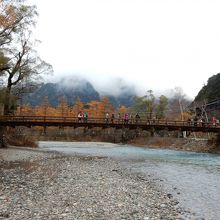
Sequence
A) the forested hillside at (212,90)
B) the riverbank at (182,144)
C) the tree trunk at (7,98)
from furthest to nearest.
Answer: the forested hillside at (212,90) → the riverbank at (182,144) → the tree trunk at (7,98)

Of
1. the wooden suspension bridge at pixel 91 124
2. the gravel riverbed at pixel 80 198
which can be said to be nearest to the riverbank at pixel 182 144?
the wooden suspension bridge at pixel 91 124

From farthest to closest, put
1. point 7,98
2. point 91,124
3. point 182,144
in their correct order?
Answer: point 182,144 < point 91,124 < point 7,98

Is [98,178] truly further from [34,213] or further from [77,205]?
[34,213]

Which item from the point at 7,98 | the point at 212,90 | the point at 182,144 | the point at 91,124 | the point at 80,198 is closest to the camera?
the point at 80,198

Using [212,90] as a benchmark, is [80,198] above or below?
below

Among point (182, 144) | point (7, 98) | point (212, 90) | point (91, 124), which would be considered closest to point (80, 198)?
point (7, 98)

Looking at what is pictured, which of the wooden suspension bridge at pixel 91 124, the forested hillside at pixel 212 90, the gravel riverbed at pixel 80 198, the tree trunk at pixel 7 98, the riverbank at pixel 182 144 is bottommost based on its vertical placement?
the gravel riverbed at pixel 80 198

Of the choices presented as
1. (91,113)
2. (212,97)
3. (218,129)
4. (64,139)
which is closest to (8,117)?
(218,129)

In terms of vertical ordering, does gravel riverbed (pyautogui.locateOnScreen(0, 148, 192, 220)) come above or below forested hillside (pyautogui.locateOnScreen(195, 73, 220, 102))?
below

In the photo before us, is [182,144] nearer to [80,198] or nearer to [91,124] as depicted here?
[91,124]

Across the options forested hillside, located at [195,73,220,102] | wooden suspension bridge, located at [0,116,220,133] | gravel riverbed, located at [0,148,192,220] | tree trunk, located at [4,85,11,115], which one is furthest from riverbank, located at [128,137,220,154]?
forested hillside, located at [195,73,220,102]

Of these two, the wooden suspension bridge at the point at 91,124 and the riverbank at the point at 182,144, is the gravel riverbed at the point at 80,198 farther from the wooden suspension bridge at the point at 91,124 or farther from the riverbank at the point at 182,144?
the riverbank at the point at 182,144

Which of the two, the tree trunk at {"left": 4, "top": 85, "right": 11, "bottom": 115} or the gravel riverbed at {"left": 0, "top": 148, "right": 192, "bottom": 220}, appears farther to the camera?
the tree trunk at {"left": 4, "top": 85, "right": 11, "bottom": 115}

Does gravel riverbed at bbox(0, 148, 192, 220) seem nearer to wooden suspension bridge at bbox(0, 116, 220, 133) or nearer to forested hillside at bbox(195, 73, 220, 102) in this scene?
wooden suspension bridge at bbox(0, 116, 220, 133)
